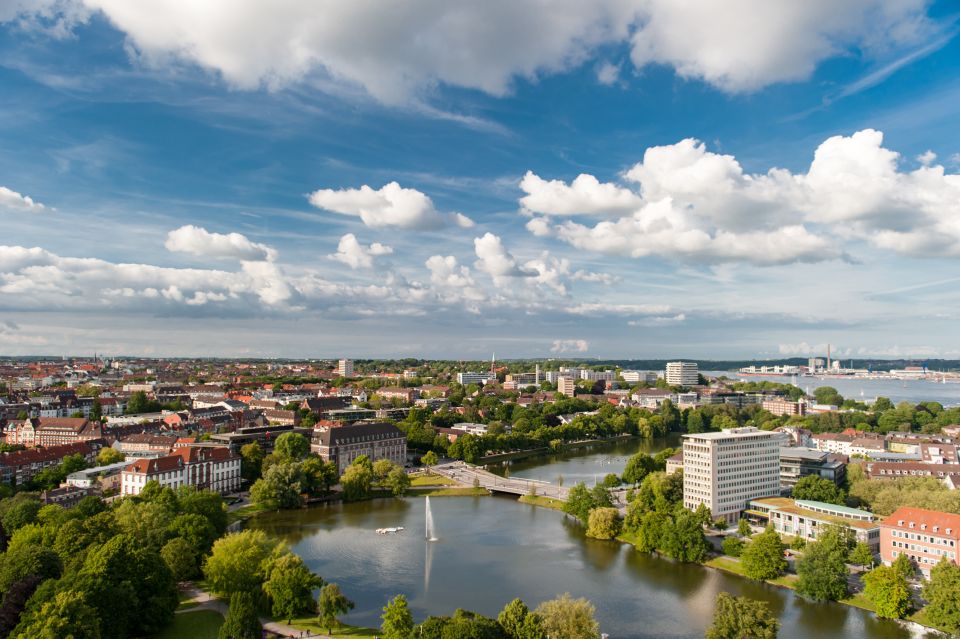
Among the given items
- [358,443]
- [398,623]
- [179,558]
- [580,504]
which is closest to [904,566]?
[580,504]

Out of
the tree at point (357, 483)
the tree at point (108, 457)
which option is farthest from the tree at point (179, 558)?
the tree at point (108, 457)

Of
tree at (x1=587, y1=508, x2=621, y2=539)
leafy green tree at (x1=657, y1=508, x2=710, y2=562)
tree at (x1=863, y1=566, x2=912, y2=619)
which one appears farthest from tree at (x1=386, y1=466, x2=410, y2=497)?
tree at (x1=863, y1=566, x2=912, y2=619)

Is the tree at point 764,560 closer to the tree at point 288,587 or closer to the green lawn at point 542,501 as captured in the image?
the green lawn at point 542,501

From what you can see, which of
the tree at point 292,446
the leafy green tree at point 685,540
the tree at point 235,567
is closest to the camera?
the tree at point 235,567

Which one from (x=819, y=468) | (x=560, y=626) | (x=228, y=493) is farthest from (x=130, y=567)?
(x=819, y=468)

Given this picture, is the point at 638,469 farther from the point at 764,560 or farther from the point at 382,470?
the point at 764,560
